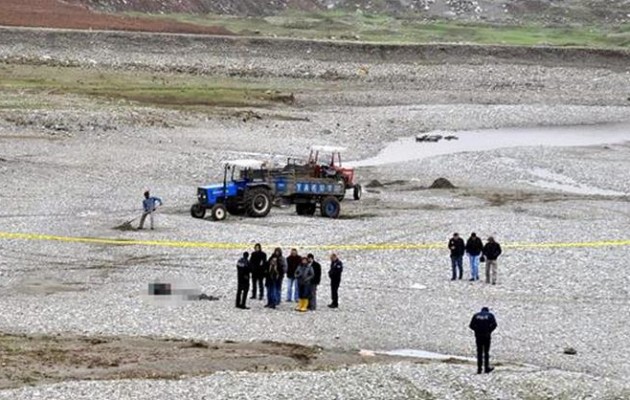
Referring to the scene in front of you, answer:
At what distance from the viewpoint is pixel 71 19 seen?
12156 cm

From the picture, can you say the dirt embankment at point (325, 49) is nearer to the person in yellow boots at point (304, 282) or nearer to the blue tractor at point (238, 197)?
the blue tractor at point (238, 197)

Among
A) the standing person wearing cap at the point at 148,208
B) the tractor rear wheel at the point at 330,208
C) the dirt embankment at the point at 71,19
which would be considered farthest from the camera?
the dirt embankment at the point at 71,19

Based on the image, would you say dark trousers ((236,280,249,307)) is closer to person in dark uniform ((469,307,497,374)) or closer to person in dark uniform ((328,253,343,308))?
person in dark uniform ((328,253,343,308))

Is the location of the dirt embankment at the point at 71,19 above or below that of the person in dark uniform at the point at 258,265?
above

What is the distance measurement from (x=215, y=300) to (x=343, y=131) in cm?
4154

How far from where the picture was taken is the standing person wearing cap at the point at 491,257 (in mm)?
38656

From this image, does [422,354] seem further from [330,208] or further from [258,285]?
[330,208]

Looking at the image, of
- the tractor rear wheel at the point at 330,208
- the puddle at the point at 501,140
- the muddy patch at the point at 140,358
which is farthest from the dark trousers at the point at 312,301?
the puddle at the point at 501,140

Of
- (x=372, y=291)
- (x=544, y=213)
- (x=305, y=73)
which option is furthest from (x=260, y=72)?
(x=372, y=291)

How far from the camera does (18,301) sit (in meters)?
34.8

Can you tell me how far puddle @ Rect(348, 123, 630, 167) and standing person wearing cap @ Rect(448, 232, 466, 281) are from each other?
84.1 feet

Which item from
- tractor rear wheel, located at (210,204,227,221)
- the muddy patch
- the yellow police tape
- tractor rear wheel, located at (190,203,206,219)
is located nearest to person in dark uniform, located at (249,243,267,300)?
the muddy patch

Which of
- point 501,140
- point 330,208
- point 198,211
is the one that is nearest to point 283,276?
point 198,211

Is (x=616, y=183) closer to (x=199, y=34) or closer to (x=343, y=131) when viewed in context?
(x=343, y=131)
